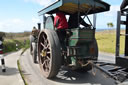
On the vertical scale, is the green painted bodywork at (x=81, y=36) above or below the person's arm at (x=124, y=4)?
below

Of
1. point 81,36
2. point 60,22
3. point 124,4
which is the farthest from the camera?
point 60,22

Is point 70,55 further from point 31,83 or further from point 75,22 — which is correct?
point 75,22

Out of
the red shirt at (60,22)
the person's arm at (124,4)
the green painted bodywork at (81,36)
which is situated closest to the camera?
the person's arm at (124,4)

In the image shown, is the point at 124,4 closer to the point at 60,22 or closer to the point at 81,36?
the point at 81,36

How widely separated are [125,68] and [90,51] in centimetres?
212

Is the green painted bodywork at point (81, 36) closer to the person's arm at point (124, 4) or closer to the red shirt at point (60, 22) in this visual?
the red shirt at point (60, 22)

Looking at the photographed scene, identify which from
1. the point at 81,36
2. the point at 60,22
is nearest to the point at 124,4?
the point at 81,36

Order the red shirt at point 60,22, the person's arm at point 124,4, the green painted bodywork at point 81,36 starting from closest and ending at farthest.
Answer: the person's arm at point 124,4 < the green painted bodywork at point 81,36 < the red shirt at point 60,22

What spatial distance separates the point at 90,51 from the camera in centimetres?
436

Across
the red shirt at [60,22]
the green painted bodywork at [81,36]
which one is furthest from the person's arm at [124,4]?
the red shirt at [60,22]

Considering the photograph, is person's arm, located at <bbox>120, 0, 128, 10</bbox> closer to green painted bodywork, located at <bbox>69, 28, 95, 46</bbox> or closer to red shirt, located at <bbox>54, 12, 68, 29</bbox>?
green painted bodywork, located at <bbox>69, 28, 95, 46</bbox>

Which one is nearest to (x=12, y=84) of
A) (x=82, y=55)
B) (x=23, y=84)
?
(x=23, y=84)

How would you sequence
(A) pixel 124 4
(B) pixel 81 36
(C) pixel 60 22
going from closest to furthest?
(A) pixel 124 4 → (B) pixel 81 36 → (C) pixel 60 22

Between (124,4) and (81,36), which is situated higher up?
(124,4)
